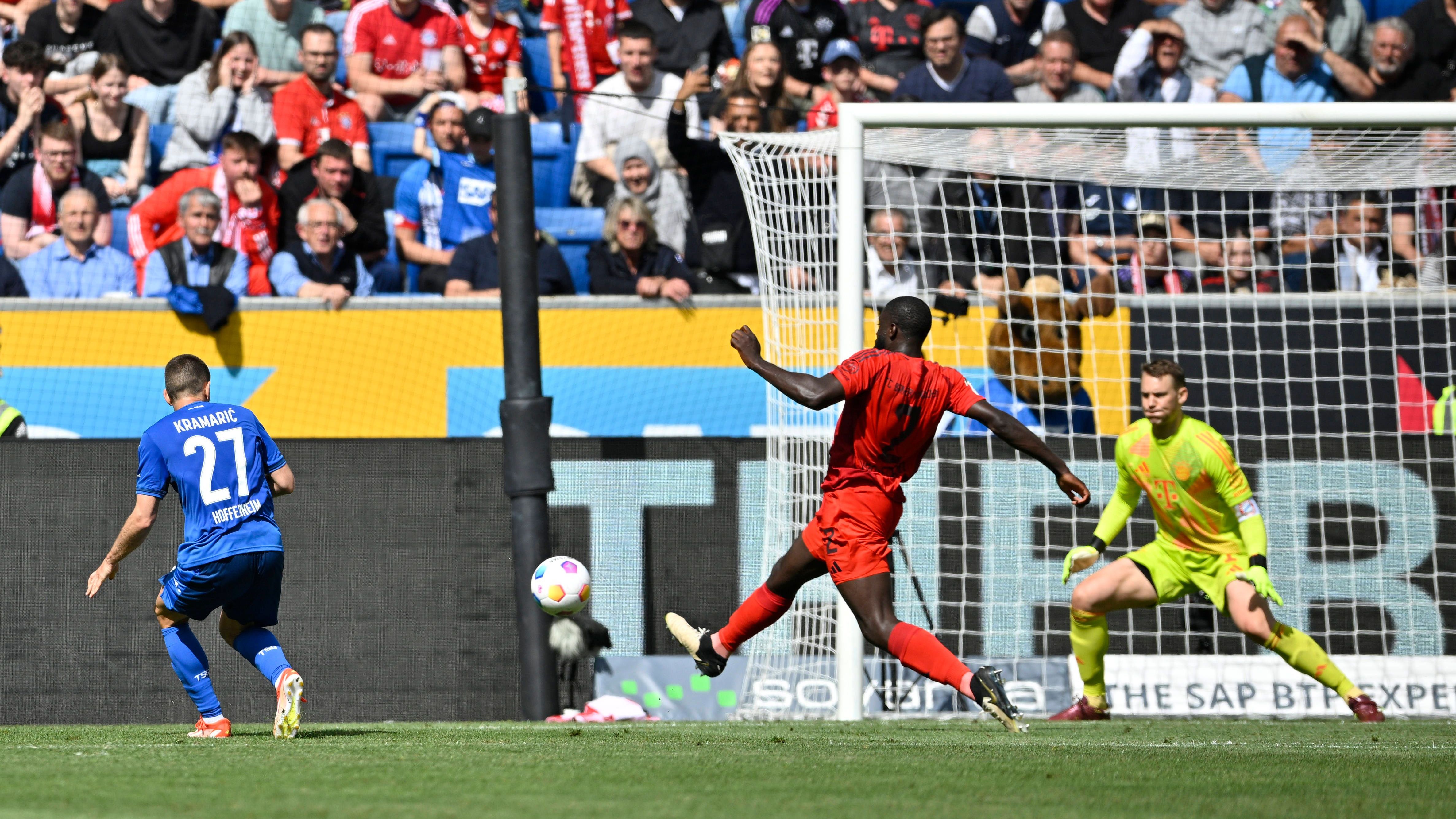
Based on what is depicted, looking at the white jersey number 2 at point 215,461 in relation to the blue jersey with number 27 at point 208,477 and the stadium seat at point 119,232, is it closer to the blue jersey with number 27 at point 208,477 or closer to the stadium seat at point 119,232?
the blue jersey with number 27 at point 208,477

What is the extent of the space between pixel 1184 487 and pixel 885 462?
111 inches

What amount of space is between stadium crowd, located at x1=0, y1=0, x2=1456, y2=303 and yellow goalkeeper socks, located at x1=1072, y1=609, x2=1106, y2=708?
2.57 m

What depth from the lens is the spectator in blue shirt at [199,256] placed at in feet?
38.3

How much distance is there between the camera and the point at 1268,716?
32.7 ft

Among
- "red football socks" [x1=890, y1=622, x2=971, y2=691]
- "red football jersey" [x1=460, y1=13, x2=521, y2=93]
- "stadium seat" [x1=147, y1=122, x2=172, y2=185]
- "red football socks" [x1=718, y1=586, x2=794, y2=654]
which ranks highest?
"red football jersey" [x1=460, y1=13, x2=521, y2=93]

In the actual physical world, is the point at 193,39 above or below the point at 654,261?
above

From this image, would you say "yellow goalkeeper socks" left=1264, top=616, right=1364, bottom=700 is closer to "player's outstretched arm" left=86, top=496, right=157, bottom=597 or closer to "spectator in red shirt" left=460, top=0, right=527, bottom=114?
"player's outstretched arm" left=86, top=496, right=157, bottom=597

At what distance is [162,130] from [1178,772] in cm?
1023

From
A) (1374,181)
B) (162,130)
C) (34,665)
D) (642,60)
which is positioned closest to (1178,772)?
(1374,181)

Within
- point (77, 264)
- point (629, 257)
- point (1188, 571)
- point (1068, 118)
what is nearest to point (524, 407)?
point (629, 257)

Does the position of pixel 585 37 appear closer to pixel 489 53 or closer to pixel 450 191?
pixel 489 53

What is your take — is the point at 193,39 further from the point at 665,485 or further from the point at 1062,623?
the point at 1062,623

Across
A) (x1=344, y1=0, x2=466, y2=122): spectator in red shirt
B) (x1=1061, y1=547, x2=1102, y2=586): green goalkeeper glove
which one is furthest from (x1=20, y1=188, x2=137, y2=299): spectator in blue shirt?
(x1=1061, y1=547, x2=1102, y2=586): green goalkeeper glove

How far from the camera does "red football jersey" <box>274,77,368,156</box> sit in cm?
1277
